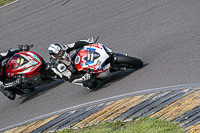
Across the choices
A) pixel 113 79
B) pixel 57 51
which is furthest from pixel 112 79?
pixel 57 51

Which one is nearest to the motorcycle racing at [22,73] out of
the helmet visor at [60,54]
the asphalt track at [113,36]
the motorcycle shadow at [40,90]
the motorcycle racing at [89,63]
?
the motorcycle shadow at [40,90]

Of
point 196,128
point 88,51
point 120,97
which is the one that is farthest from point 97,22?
point 196,128

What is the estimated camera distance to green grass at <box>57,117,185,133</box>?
24.0ft

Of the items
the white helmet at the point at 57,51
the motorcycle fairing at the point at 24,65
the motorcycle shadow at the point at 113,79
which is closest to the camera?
the white helmet at the point at 57,51

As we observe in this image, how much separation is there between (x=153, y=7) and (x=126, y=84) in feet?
13.5

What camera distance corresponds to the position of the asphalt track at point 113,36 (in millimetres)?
9891

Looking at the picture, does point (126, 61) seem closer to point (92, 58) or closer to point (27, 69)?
point (92, 58)

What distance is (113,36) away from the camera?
41.2ft

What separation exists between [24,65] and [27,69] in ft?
0.45

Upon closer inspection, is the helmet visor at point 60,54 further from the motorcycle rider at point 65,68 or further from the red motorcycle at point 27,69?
the red motorcycle at point 27,69

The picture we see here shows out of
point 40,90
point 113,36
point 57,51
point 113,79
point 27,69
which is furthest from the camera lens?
point 113,36

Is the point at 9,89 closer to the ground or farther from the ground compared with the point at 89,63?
closer to the ground

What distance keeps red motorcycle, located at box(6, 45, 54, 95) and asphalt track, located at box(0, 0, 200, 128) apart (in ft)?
1.84

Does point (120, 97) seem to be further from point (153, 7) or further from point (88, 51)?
point (153, 7)
